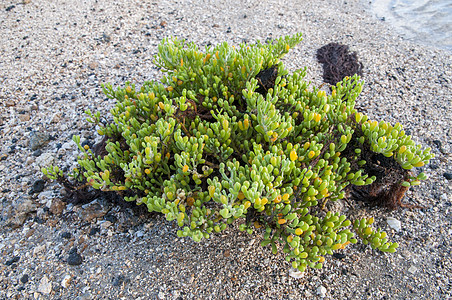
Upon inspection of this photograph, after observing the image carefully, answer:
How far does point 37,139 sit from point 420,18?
7.01 meters

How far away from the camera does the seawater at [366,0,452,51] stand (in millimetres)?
5477

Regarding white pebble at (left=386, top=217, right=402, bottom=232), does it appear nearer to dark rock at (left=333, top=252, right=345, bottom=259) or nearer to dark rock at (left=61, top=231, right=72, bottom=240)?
dark rock at (left=333, top=252, right=345, bottom=259)

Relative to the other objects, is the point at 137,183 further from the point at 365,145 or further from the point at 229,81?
the point at 365,145

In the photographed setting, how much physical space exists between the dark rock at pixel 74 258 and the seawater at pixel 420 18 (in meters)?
5.90

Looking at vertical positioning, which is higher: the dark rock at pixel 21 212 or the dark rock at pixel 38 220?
the dark rock at pixel 21 212

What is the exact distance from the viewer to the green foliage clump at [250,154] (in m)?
1.97

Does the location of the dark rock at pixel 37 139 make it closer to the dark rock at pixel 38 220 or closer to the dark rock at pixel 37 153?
the dark rock at pixel 37 153

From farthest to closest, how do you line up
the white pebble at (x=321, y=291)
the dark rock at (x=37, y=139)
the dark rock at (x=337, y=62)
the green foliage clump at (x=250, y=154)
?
1. the dark rock at (x=337, y=62)
2. the dark rock at (x=37, y=139)
3. the white pebble at (x=321, y=291)
4. the green foliage clump at (x=250, y=154)

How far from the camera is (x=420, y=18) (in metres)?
6.25

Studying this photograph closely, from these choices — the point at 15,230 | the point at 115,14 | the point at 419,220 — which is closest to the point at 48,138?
the point at 15,230

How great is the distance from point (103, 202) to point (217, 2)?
16.4ft

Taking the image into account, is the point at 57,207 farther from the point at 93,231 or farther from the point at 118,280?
the point at 118,280

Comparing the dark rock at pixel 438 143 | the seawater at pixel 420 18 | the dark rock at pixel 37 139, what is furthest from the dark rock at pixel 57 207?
the seawater at pixel 420 18

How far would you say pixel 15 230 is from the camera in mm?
2803
